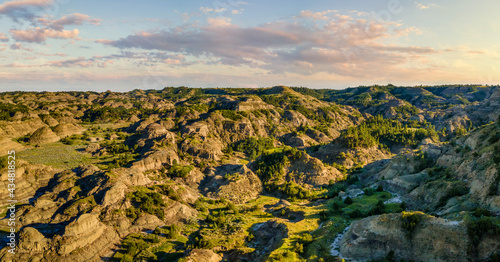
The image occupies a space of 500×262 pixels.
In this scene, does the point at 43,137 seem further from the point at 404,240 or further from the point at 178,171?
the point at 404,240

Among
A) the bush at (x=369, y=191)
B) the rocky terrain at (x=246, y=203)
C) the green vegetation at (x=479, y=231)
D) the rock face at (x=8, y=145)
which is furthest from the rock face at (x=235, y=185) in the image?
the rock face at (x=8, y=145)

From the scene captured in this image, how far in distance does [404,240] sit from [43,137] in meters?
162

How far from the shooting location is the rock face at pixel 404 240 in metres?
38.9

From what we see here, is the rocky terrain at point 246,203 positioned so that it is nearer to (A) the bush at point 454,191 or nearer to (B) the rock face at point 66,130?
(A) the bush at point 454,191

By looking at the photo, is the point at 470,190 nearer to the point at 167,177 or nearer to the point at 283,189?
the point at 283,189

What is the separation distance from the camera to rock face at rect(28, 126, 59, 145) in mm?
128525

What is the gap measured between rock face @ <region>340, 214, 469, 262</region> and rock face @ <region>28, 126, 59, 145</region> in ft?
491

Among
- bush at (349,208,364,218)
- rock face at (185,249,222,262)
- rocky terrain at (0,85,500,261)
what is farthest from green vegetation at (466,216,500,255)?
rock face at (185,249,222,262)

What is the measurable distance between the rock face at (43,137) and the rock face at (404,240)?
491 feet

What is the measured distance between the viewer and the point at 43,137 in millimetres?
131375

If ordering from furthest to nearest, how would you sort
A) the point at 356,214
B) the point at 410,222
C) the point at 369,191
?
1. the point at 369,191
2. the point at 356,214
3. the point at 410,222

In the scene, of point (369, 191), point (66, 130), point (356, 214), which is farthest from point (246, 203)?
point (66, 130)

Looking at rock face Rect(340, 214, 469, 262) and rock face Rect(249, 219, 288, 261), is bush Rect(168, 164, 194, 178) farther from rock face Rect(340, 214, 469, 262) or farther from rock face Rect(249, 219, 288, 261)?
rock face Rect(340, 214, 469, 262)

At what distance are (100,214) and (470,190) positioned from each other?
85637 millimetres
